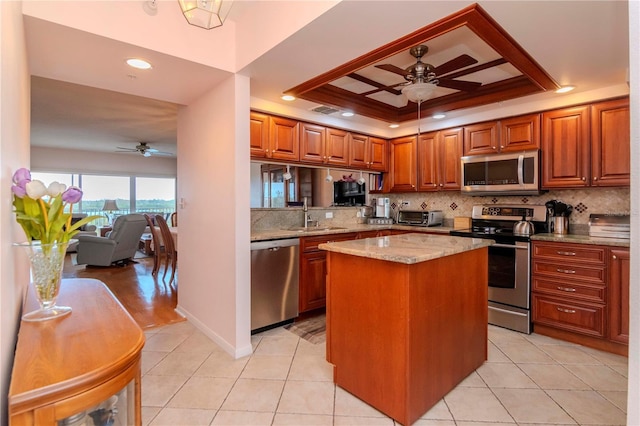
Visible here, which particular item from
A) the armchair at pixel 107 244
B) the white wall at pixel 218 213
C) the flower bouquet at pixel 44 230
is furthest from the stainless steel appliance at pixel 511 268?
the armchair at pixel 107 244

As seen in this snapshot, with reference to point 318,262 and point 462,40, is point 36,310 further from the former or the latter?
point 462,40

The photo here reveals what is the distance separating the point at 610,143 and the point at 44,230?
4.21m

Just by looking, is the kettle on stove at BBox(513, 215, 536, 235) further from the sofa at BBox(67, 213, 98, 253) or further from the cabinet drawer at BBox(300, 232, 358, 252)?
the sofa at BBox(67, 213, 98, 253)

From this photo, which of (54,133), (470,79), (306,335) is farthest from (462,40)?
(54,133)

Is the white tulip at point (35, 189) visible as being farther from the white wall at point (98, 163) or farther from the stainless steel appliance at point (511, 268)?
the white wall at point (98, 163)

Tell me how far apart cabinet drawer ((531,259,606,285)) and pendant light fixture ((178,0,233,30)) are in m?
3.32

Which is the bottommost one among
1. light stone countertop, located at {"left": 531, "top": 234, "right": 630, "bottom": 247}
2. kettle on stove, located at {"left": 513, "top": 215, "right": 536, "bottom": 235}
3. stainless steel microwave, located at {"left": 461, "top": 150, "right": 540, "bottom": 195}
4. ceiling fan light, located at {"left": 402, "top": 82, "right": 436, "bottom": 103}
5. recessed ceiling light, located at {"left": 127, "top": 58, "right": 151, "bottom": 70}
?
light stone countertop, located at {"left": 531, "top": 234, "right": 630, "bottom": 247}

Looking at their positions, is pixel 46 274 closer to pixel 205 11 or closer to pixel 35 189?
pixel 35 189

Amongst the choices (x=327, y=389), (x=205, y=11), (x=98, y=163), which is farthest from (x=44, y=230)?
(x=98, y=163)

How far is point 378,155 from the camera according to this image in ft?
15.2

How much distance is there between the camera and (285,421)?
1854 millimetres

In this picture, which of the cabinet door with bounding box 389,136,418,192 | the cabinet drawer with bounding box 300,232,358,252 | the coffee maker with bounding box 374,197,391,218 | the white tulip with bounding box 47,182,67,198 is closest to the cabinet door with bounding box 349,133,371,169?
the cabinet door with bounding box 389,136,418,192

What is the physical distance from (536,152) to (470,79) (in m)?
1.04

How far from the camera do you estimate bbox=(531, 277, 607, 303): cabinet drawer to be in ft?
9.12
